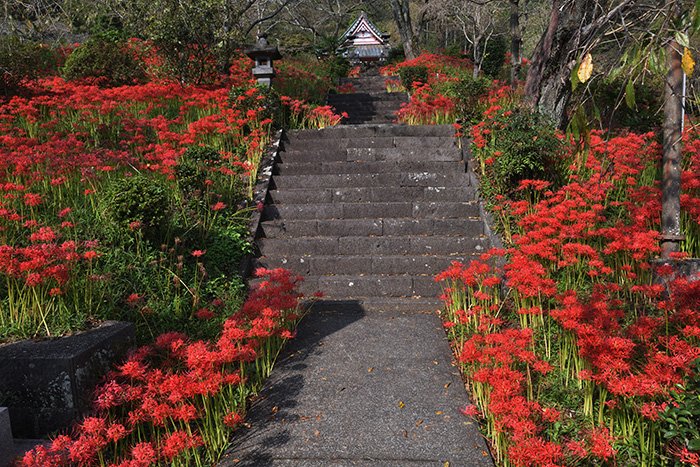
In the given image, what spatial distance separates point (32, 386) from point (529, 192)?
5.23 metres

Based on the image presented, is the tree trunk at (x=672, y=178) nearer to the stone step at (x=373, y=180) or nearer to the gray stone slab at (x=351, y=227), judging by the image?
the stone step at (x=373, y=180)

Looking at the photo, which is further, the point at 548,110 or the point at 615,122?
the point at 615,122

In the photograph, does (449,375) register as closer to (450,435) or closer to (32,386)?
(450,435)

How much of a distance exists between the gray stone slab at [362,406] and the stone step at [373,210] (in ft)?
7.13

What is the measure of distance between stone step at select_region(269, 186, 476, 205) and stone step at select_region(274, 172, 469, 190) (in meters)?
0.18

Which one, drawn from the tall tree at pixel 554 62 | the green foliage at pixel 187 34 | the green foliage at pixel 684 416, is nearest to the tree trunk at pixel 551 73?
the tall tree at pixel 554 62

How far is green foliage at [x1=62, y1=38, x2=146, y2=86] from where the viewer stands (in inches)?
450

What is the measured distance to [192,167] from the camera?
224 inches

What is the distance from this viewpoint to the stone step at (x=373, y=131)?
26.1ft

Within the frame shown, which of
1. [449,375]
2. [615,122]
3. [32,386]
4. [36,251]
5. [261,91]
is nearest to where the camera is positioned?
[32,386]

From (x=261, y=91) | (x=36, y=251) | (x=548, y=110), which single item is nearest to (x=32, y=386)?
(x=36, y=251)

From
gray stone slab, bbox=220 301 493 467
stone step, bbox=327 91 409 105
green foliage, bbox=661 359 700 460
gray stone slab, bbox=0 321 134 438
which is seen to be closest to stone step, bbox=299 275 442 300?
gray stone slab, bbox=220 301 493 467

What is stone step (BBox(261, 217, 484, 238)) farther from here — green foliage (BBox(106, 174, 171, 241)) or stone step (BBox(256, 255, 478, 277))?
green foliage (BBox(106, 174, 171, 241))

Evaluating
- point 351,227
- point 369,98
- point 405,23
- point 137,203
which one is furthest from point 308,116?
point 405,23
